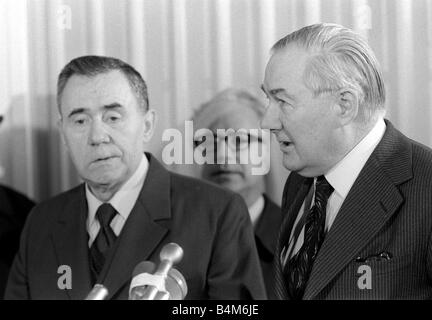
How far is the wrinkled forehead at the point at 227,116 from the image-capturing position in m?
1.90

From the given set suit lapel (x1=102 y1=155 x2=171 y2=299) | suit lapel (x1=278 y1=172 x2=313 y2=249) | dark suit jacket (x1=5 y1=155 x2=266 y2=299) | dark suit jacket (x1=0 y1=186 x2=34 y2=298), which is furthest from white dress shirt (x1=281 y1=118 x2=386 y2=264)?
dark suit jacket (x1=0 y1=186 x2=34 y2=298)

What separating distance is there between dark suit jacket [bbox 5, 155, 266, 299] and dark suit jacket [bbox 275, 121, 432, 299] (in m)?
0.32

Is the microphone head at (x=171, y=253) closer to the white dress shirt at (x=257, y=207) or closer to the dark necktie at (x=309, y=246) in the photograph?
the dark necktie at (x=309, y=246)

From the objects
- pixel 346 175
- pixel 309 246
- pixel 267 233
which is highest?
pixel 346 175

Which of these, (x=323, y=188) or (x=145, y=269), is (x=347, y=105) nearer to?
(x=323, y=188)

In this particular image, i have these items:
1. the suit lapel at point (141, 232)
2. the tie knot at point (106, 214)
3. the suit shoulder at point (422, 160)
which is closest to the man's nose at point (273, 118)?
the suit shoulder at point (422, 160)

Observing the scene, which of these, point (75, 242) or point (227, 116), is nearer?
point (75, 242)

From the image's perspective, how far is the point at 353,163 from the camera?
1.33m

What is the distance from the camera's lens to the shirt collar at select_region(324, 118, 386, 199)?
1316mm

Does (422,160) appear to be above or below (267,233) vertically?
above

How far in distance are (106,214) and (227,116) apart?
1.39 ft

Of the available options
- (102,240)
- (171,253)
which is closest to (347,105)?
(171,253)
